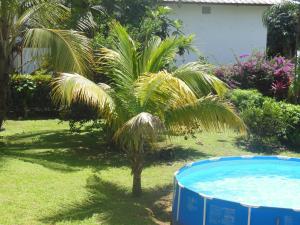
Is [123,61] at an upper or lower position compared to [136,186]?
upper

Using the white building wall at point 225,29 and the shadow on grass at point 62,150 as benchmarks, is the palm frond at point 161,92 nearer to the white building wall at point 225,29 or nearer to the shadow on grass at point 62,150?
the shadow on grass at point 62,150

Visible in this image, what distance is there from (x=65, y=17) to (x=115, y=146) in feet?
11.8

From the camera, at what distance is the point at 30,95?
18.3 m

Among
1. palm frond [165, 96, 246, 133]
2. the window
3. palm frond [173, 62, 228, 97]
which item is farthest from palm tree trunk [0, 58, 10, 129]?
the window

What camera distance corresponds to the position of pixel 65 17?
43.6ft

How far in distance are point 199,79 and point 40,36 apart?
4441mm

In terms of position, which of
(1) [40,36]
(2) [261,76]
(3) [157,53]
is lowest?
(2) [261,76]

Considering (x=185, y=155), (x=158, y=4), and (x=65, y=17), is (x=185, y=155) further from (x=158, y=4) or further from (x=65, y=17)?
(x=158, y=4)

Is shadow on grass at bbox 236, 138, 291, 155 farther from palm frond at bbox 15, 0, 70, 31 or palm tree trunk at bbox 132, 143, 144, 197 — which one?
palm frond at bbox 15, 0, 70, 31

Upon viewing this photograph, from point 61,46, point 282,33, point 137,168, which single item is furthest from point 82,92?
point 282,33

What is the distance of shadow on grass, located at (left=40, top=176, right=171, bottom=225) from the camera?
25.5ft

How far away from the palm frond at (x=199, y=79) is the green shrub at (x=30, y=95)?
9.77 metres

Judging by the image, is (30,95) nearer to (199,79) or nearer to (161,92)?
(199,79)

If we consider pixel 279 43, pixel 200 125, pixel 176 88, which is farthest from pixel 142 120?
pixel 279 43
